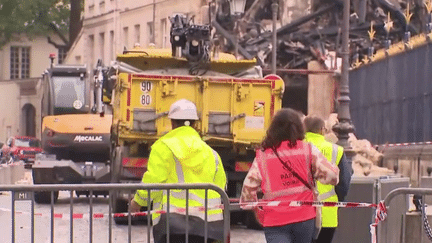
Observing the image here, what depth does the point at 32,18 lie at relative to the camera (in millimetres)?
80625

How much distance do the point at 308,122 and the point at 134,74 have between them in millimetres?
7677

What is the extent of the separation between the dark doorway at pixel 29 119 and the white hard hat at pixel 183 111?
232 ft

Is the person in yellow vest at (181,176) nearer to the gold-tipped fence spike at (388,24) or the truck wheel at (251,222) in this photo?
the truck wheel at (251,222)

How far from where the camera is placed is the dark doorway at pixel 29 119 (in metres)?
79.9

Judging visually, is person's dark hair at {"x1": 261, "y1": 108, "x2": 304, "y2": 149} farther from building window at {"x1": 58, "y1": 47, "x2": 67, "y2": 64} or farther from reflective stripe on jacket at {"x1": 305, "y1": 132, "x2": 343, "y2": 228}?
building window at {"x1": 58, "y1": 47, "x2": 67, "y2": 64}

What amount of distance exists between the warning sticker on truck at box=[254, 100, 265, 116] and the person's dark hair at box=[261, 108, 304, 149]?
377 inches

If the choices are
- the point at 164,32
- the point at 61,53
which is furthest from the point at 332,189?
the point at 61,53

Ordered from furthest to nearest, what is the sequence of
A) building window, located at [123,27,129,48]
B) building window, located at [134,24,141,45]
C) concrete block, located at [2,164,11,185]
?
building window, located at [123,27,129,48] < building window, located at [134,24,141,45] < concrete block, located at [2,164,11,185]

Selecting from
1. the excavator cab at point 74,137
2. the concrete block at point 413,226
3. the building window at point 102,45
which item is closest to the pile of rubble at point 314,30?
the excavator cab at point 74,137

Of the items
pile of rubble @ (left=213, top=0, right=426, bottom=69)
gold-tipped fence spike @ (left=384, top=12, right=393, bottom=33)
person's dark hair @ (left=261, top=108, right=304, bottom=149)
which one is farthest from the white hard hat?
pile of rubble @ (left=213, top=0, right=426, bottom=69)

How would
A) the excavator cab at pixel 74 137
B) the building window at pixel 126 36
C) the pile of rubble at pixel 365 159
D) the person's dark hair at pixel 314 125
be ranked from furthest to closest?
1. the building window at pixel 126 36
2. the pile of rubble at pixel 365 159
3. the excavator cab at pixel 74 137
4. the person's dark hair at pixel 314 125

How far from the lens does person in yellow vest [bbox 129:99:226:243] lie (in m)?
9.13

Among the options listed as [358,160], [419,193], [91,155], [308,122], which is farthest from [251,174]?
[358,160]

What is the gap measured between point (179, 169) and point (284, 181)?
714 mm
